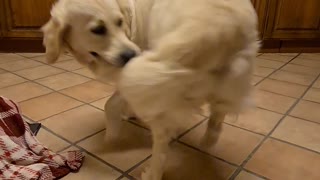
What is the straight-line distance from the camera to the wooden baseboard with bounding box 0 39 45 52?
2.34m

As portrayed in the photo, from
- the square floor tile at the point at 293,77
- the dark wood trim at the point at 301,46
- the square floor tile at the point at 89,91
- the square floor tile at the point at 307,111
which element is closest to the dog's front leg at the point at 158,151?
the square floor tile at the point at 89,91

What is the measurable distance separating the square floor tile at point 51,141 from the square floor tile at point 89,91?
35 cm

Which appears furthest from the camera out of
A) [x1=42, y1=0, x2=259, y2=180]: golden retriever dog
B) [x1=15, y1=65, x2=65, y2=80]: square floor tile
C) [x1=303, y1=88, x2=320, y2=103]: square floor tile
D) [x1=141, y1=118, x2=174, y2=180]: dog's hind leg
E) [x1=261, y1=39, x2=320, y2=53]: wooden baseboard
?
[x1=261, y1=39, x2=320, y2=53]: wooden baseboard

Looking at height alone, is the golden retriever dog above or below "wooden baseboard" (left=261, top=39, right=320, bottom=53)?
above

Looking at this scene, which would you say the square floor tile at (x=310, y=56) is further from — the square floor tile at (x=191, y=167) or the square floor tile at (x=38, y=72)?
the square floor tile at (x=38, y=72)

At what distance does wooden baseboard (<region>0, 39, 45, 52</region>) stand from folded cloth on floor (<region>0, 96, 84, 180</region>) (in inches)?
53.3

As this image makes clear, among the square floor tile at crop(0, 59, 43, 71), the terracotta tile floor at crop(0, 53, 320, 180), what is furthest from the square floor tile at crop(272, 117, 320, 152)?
the square floor tile at crop(0, 59, 43, 71)

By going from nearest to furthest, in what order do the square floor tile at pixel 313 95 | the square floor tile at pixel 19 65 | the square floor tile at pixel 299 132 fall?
the square floor tile at pixel 299 132 → the square floor tile at pixel 313 95 → the square floor tile at pixel 19 65

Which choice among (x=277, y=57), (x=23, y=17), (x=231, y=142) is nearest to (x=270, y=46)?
(x=277, y=57)

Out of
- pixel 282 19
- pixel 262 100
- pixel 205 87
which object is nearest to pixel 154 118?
pixel 205 87

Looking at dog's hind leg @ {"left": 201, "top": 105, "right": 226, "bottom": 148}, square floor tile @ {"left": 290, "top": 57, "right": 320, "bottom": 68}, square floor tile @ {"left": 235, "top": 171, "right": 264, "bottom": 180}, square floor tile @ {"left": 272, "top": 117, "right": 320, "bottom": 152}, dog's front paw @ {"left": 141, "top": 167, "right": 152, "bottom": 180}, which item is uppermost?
dog's hind leg @ {"left": 201, "top": 105, "right": 226, "bottom": 148}

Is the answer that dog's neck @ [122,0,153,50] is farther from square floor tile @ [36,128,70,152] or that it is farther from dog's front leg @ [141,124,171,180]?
square floor tile @ [36,128,70,152]

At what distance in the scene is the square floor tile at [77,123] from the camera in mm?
1225

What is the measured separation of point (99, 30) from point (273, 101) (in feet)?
3.29
